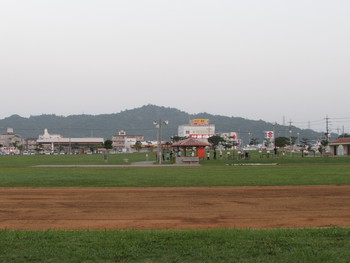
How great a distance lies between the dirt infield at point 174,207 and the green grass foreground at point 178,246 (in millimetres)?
1669

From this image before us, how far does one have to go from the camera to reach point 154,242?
872 cm

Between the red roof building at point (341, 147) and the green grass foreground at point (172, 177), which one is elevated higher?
the red roof building at point (341, 147)

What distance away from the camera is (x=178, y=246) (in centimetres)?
835

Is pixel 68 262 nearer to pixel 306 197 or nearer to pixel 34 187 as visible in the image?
pixel 306 197

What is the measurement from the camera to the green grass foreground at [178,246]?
755cm

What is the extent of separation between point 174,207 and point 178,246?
247 inches

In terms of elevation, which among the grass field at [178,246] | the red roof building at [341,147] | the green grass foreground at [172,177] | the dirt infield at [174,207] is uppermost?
the red roof building at [341,147]

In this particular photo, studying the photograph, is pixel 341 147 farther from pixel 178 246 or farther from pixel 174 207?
pixel 178 246

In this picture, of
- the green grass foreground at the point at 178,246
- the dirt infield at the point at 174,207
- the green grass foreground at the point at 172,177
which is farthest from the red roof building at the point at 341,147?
the green grass foreground at the point at 178,246

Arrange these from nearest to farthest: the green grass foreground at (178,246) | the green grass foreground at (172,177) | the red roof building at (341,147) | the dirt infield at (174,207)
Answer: the green grass foreground at (178,246)
the dirt infield at (174,207)
the green grass foreground at (172,177)
the red roof building at (341,147)

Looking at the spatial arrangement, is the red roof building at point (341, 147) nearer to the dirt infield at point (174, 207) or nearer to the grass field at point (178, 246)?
the dirt infield at point (174, 207)

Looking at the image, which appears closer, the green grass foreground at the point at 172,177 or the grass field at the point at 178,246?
the grass field at the point at 178,246

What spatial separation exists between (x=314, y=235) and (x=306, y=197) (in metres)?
8.10

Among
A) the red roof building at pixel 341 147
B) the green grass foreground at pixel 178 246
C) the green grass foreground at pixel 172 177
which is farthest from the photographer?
the red roof building at pixel 341 147
